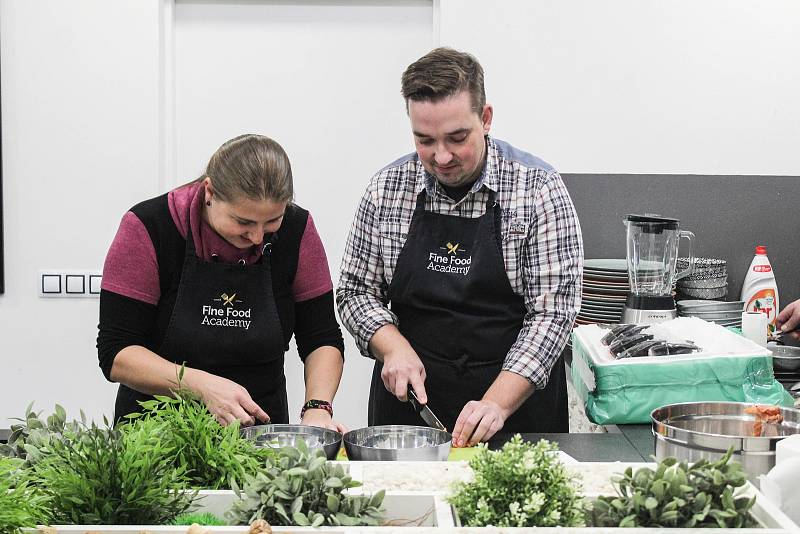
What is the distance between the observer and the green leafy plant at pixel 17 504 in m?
1.04

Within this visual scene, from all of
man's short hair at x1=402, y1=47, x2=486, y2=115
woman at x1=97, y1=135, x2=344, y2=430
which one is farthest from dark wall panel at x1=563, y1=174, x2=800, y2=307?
woman at x1=97, y1=135, x2=344, y2=430

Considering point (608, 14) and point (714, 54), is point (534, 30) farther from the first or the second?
point (714, 54)

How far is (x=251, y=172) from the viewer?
6.46 feet

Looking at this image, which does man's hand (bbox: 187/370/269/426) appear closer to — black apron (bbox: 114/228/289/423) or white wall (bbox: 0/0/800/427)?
black apron (bbox: 114/228/289/423)

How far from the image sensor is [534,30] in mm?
3441

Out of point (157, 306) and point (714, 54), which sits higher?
point (714, 54)

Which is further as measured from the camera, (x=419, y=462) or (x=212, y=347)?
(x=212, y=347)

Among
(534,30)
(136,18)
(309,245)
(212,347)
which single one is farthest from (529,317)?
(136,18)

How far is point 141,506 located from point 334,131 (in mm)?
2582

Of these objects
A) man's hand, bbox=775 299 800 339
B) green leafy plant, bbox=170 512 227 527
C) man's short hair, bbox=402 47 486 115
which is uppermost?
man's short hair, bbox=402 47 486 115

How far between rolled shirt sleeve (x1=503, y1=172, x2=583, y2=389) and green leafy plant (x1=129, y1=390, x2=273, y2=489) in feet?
3.01

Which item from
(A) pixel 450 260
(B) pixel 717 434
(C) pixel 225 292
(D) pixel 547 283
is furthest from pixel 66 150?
(B) pixel 717 434

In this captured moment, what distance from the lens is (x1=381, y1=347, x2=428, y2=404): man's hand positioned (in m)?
2.09

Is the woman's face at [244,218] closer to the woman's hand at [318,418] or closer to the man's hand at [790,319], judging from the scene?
the woman's hand at [318,418]
